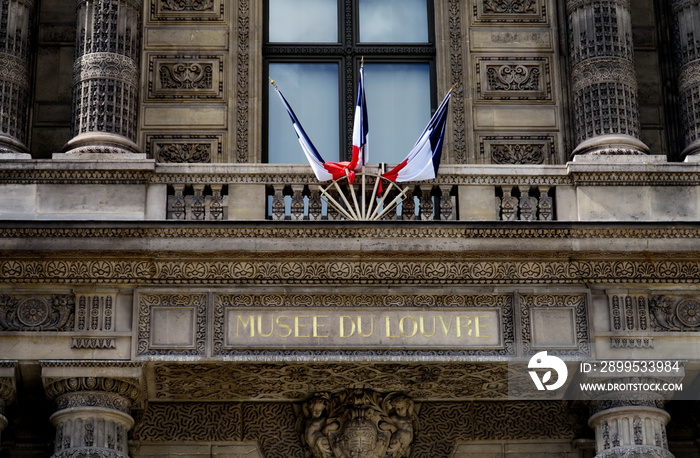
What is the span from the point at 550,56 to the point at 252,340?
22.1 ft

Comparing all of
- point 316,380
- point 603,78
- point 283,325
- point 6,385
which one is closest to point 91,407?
point 6,385

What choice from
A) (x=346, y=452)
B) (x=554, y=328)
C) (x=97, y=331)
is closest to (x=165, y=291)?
(x=97, y=331)

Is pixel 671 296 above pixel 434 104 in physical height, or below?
below

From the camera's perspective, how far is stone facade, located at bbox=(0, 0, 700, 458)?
2106 cm

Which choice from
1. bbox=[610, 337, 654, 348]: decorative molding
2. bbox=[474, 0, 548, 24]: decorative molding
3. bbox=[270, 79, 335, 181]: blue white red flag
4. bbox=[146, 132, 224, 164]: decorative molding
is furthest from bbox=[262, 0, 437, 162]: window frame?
bbox=[610, 337, 654, 348]: decorative molding

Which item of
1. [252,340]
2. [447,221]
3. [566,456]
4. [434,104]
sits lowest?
[566,456]

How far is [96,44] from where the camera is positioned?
77.3 feet

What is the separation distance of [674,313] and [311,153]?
4928 millimetres

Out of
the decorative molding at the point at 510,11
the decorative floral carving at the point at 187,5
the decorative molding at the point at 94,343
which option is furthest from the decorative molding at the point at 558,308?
the decorative floral carving at the point at 187,5

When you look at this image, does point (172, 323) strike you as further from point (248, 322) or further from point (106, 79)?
point (106, 79)

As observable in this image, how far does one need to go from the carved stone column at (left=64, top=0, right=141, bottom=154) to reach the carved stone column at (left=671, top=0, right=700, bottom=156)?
293 inches

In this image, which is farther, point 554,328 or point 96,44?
point 96,44

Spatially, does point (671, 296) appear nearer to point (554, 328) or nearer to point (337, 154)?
point (554, 328)

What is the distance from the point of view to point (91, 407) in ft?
67.6
